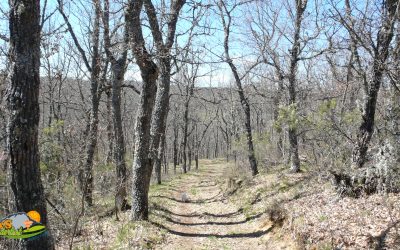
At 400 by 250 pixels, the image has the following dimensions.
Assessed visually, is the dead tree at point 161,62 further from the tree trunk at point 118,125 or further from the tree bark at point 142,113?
the tree trunk at point 118,125

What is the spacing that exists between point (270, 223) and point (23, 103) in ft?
A: 24.3

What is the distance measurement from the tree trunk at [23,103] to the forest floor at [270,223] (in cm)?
349

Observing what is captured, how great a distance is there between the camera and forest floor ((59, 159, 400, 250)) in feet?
22.2

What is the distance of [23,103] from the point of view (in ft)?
15.6

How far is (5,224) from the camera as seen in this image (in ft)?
16.0

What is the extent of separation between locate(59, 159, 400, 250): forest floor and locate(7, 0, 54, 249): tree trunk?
349cm

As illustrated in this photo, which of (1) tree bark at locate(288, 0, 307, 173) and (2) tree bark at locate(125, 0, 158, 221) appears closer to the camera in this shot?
(2) tree bark at locate(125, 0, 158, 221)

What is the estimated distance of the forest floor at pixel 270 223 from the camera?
675 cm

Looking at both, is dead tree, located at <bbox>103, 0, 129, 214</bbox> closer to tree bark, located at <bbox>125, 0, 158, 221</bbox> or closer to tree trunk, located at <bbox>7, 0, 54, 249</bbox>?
tree bark, located at <bbox>125, 0, 158, 221</bbox>

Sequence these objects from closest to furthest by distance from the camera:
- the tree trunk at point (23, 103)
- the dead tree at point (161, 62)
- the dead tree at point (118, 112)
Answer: the tree trunk at point (23, 103), the dead tree at point (161, 62), the dead tree at point (118, 112)

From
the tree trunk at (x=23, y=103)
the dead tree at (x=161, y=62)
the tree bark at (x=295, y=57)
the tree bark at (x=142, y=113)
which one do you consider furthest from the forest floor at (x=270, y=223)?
the tree trunk at (x=23, y=103)

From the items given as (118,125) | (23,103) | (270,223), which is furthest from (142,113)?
(23,103)

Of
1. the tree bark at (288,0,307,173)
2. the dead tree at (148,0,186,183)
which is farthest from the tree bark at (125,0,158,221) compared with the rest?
the tree bark at (288,0,307,173)

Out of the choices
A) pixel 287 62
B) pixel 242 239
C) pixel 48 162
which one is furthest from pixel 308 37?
pixel 48 162
